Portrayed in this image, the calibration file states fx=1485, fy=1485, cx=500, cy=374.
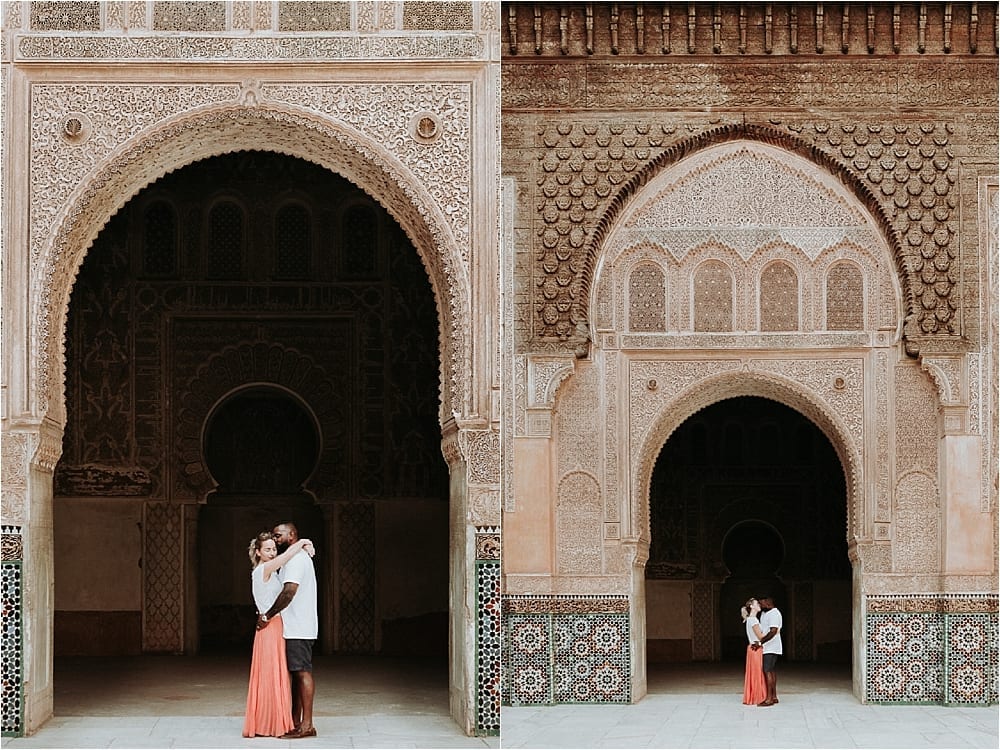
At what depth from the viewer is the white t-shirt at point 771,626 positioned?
26.1 ft

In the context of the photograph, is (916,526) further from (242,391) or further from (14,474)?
(14,474)

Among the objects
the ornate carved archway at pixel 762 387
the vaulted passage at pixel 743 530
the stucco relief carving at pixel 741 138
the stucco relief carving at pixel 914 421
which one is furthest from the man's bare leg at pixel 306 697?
the vaulted passage at pixel 743 530

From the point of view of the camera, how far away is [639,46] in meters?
7.67

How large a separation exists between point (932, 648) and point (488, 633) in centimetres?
277

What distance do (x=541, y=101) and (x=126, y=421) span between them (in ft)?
10.7

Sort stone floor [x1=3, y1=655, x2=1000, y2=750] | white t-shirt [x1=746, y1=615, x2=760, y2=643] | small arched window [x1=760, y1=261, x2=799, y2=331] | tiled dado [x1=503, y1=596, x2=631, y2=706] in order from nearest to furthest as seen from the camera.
Result: stone floor [x1=3, y1=655, x2=1000, y2=750]
tiled dado [x1=503, y1=596, x2=631, y2=706]
small arched window [x1=760, y1=261, x2=799, y2=331]
white t-shirt [x1=746, y1=615, x2=760, y2=643]

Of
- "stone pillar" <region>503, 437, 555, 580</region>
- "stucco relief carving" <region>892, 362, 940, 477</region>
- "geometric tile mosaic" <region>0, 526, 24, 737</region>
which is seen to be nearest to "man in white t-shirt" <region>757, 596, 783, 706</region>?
"stucco relief carving" <region>892, 362, 940, 477</region>

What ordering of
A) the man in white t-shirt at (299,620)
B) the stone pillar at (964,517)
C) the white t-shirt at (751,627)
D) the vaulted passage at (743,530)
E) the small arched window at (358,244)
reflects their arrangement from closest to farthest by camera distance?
the man in white t-shirt at (299,620) < the stone pillar at (964,517) < the white t-shirt at (751,627) < the small arched window at (358,244) < the vaulted passage at (743,530)

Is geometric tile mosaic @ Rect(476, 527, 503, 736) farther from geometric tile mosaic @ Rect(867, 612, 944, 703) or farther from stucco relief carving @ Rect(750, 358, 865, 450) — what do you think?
geometric tile mosaic @ Rect(867, 612, 944, 703)

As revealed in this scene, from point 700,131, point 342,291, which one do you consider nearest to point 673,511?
point 342,291

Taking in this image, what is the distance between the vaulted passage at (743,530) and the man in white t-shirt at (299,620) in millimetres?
5220

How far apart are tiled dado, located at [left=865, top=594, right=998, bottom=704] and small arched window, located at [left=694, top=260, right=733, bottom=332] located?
1.60 m

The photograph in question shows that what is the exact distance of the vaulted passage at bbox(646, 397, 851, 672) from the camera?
417 inches

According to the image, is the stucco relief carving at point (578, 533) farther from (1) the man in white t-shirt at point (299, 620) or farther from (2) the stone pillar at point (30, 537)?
(2) the stone pillar at point (30, 537)
